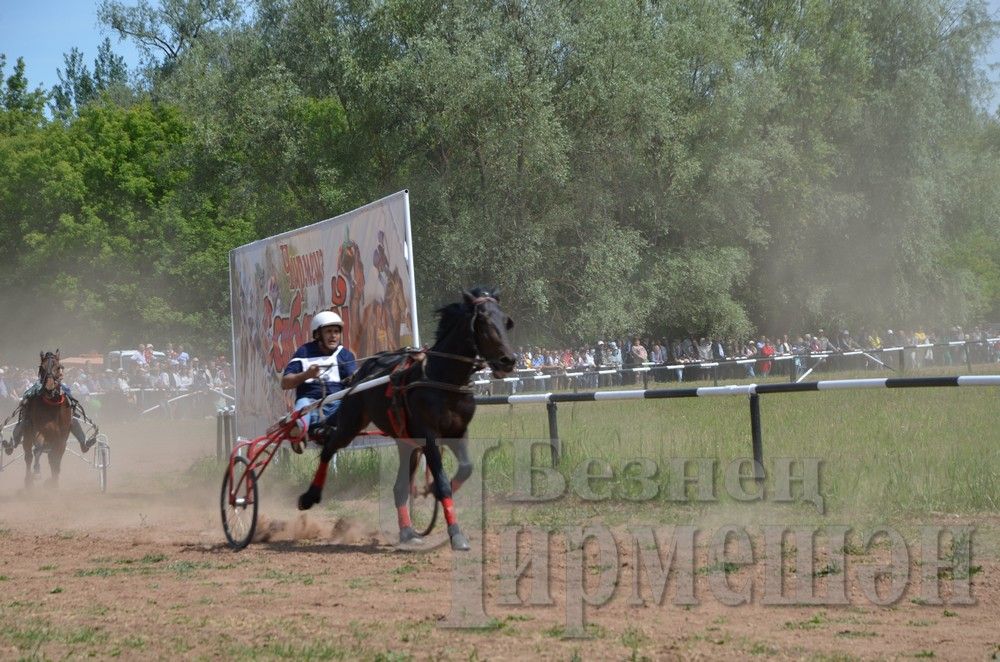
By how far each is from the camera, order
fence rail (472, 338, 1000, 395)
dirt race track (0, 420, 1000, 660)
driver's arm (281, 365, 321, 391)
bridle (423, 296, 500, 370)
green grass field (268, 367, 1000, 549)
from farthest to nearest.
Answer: fence rail (472, 338, 1000, 395) → driver's arm (281, 365, 321, 391) → green grass field (268, 367, 1000, 549) → bridle (423, 296, 500, 370) → dirt race track (0, 420, 1000, 660)

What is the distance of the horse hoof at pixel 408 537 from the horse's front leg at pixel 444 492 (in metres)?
0.54

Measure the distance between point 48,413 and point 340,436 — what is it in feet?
29.1

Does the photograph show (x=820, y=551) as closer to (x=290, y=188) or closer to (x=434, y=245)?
(x=434, y=245)

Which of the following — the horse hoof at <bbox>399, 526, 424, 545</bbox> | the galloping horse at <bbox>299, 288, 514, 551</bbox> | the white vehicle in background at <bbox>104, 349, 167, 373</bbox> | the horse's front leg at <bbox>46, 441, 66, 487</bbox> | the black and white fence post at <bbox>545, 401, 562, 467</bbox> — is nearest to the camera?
the galloping horse at <bbox>299, 288, 514, 551</bbox>

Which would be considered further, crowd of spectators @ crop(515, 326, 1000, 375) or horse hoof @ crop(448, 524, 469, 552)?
crowd of spectators @ crop(515, 326, 1000, 375)

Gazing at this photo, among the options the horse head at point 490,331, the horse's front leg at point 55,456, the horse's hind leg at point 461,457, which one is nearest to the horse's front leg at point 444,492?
the horse's hind leg at point 461,457

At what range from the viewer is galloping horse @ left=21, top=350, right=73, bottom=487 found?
18.5 meters

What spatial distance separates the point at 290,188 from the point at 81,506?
2303cm

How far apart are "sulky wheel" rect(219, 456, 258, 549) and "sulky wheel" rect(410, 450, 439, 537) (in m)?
1.49

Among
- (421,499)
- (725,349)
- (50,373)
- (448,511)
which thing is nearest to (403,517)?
(448,511)

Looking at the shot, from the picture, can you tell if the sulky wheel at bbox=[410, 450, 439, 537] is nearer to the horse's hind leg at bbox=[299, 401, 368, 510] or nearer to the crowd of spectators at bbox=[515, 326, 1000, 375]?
the horse's hind leg at bbox=[299, 401, 368, 510]

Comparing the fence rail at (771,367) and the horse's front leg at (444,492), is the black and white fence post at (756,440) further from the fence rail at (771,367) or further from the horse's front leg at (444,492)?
the fence rail at (771,367)

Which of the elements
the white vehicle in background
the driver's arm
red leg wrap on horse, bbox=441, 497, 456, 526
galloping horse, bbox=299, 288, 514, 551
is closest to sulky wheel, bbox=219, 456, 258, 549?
the driver's arm

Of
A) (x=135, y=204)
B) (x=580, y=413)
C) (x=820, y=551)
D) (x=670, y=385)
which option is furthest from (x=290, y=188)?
(x=820, y=551)
